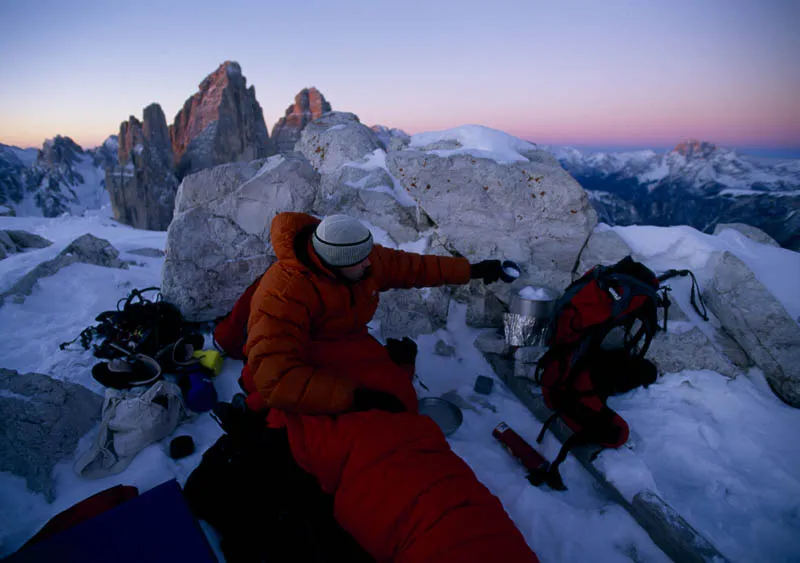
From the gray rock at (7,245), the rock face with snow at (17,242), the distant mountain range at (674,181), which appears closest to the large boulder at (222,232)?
the gray rock at (7,245)

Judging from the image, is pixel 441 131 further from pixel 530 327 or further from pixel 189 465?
pixel 189 465

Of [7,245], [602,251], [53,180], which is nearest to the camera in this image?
[602,251]

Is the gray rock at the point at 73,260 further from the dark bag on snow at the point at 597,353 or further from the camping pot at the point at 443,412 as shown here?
the dark bag on snow at the point at 597,353

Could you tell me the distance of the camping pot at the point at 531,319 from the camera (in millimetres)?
3463

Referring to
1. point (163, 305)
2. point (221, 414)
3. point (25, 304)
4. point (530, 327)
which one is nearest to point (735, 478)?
point (530, 327)

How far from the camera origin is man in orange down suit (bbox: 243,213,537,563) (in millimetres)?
1552

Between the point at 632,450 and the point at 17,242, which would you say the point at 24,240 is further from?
the point at 632,450

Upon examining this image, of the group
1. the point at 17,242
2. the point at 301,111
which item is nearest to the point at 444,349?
the point at 17,242

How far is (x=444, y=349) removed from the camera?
3932 mm

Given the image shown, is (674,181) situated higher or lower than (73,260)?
lower

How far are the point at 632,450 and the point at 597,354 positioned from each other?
2.46 feet

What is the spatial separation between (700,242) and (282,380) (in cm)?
464

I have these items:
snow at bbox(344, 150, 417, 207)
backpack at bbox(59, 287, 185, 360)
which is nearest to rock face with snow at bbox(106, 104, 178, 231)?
backpack at bbox(59, 287, 185, 360)

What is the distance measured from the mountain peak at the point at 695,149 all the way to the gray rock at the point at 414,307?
9913cm
